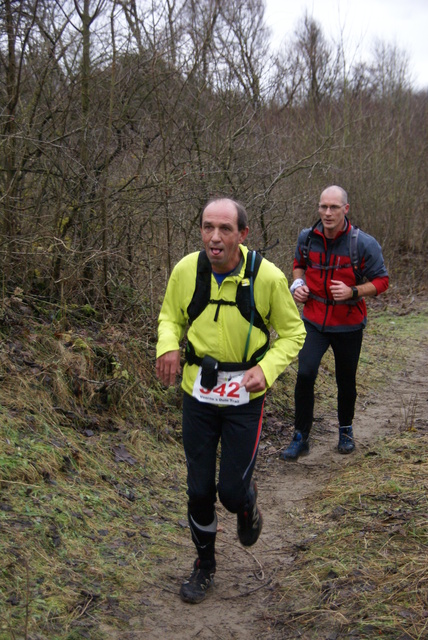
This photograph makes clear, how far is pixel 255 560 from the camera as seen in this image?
449cm

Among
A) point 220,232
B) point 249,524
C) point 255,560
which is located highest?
point 220,232

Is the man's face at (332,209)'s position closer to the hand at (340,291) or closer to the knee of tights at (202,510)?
the hand at (340,291)

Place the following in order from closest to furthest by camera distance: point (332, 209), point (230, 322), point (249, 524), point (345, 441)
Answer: point (230, 322), point (249, 524), point (332, 209), point (345, 441)

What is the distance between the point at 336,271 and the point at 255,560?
2622 millimetres

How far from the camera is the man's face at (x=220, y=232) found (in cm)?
351

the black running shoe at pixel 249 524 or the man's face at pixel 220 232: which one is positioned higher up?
the man's face at pixel 220 232

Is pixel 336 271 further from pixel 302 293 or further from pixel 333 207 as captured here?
pixel 333 207

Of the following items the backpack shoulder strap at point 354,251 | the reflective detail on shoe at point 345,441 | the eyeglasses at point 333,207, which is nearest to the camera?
the eyeglasses at point 333,207

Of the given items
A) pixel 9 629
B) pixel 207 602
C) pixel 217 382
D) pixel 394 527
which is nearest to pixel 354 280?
pixel 394 527

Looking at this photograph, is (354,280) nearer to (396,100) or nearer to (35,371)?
(35,371)

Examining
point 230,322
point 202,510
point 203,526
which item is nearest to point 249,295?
point 230,322

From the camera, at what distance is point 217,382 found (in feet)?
11.9

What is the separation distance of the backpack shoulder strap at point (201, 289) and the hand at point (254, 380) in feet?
1.43

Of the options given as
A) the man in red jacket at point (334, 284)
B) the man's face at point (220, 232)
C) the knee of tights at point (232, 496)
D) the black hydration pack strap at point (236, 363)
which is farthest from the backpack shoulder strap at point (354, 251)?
the knee of tights at point (232, 496)
